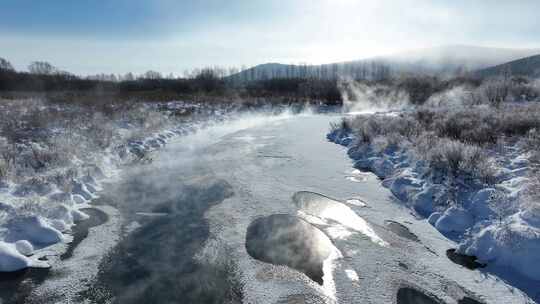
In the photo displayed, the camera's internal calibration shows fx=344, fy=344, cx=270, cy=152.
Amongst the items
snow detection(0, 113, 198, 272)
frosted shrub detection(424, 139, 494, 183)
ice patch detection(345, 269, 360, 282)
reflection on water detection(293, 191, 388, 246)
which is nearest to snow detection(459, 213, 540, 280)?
reflection on water detection(293, 191, 388, 246)

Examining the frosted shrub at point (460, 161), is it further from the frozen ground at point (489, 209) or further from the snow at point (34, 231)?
the snow at point (34, 231)

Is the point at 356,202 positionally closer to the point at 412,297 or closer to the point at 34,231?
the point at 412,297

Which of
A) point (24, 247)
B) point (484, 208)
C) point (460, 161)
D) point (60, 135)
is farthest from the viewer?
point (60, 135)

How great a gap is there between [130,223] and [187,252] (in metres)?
1.86

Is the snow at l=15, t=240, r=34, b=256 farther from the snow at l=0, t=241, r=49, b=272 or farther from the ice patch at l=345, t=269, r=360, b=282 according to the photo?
the ice patch at l=345, t=269, r=360, b=282

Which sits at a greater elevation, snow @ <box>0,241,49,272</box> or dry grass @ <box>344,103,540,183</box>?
dry grass @ <box>344,103,540,183</box>

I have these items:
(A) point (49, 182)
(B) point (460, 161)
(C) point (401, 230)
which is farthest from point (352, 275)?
(A) point (49, 182)

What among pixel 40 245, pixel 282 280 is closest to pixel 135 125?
pixel 40 245

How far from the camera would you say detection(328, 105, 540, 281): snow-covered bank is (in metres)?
5.35

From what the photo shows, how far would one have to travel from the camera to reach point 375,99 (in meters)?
44.8

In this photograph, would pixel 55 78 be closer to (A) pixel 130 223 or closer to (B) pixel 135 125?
(B) pixel 135 125

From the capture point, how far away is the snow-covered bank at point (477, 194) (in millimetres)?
5352

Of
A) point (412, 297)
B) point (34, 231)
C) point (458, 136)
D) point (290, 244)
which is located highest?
point (458, 136)

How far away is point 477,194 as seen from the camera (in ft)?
23.4
